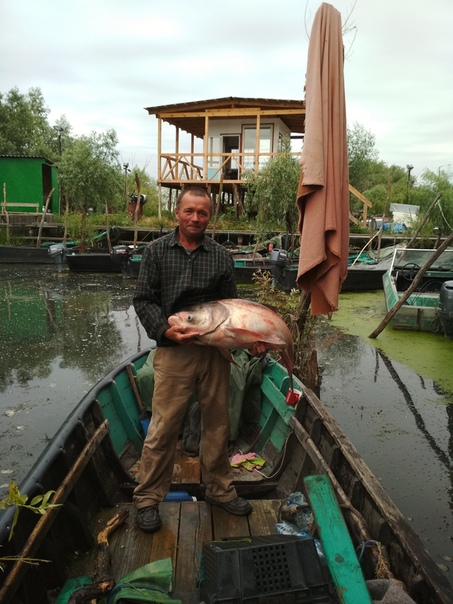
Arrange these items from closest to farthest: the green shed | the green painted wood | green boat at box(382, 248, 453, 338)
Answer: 1. the green painted wood
2. green boat at box(382, 248, 453, 338)
3. the green shed

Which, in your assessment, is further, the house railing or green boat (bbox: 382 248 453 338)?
the house railing

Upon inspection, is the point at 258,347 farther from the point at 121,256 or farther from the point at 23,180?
the point at 23,180

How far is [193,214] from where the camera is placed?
287 cm

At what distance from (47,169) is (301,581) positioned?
1291 inches

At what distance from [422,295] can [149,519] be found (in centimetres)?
1000

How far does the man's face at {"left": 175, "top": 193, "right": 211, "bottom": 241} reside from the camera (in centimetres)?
284

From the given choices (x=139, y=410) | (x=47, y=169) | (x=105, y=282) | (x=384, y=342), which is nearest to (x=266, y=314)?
(x=139, y=410)

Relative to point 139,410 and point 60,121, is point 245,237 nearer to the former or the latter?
point 139,410

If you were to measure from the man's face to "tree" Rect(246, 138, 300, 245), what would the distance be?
46.6 feet

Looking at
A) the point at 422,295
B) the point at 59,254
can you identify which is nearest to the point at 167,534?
the point at 422,295

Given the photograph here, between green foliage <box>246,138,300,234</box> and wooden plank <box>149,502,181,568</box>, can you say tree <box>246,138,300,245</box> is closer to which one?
green foliage <box>246,138,300,234</box>

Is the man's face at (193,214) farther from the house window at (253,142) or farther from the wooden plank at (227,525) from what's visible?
the house window at (253,142)

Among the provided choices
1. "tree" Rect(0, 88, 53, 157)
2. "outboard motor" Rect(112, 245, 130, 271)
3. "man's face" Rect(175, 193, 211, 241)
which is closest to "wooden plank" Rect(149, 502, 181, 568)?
"man's face" Rect(175, 193, 211, 241)

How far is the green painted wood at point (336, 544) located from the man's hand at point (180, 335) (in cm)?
104
